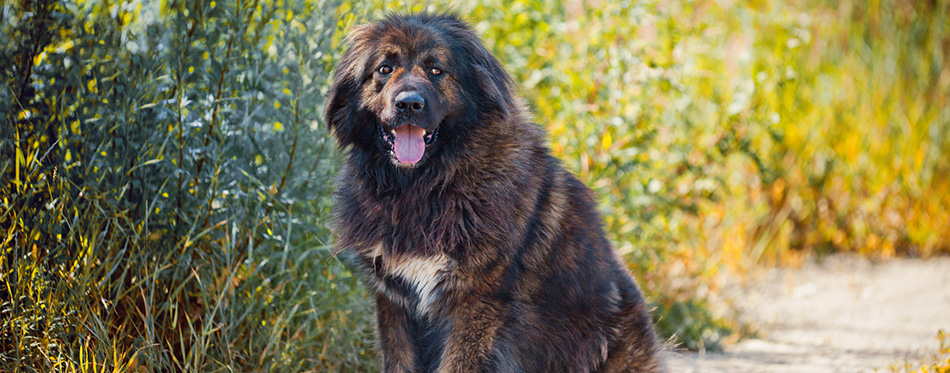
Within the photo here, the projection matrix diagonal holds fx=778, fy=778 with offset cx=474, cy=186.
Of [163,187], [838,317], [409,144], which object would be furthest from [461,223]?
[838,317]

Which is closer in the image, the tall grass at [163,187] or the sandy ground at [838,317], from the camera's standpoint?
the tall grass at [163,187]

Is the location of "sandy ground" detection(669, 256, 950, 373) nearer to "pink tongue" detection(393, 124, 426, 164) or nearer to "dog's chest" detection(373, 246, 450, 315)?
"dog's chest" detection(373, 246, 450, 315)

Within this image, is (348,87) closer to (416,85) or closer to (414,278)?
(416,85)

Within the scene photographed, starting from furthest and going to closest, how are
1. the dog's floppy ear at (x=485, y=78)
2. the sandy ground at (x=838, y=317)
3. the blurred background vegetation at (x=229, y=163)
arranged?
1. the sandy ground at (x=838, y=317)
2. the blurred background vegetation at (x=229, y=163)
3. the dog's floppy ear at (x=485, y=78)

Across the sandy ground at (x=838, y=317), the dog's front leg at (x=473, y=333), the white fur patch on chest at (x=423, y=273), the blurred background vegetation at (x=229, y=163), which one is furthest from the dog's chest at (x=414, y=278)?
the sandy ground at (x=838, y=317)

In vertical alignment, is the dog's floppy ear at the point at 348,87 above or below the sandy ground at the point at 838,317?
above

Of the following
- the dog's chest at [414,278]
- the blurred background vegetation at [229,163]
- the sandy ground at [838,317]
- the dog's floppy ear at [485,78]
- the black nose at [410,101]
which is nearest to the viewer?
the black nose at [410,101]

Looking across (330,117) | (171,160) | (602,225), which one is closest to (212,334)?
(171,160)

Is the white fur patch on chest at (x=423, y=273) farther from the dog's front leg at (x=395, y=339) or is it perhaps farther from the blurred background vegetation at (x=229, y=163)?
the blurred background vegetation at (x=229, y=163)

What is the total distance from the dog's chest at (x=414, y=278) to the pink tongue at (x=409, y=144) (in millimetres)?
365

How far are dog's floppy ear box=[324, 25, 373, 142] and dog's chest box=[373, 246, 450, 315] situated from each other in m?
0.53

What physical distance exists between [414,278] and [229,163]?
1.07m

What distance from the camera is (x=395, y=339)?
9.84 ft

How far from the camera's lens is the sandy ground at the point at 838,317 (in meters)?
4.51
